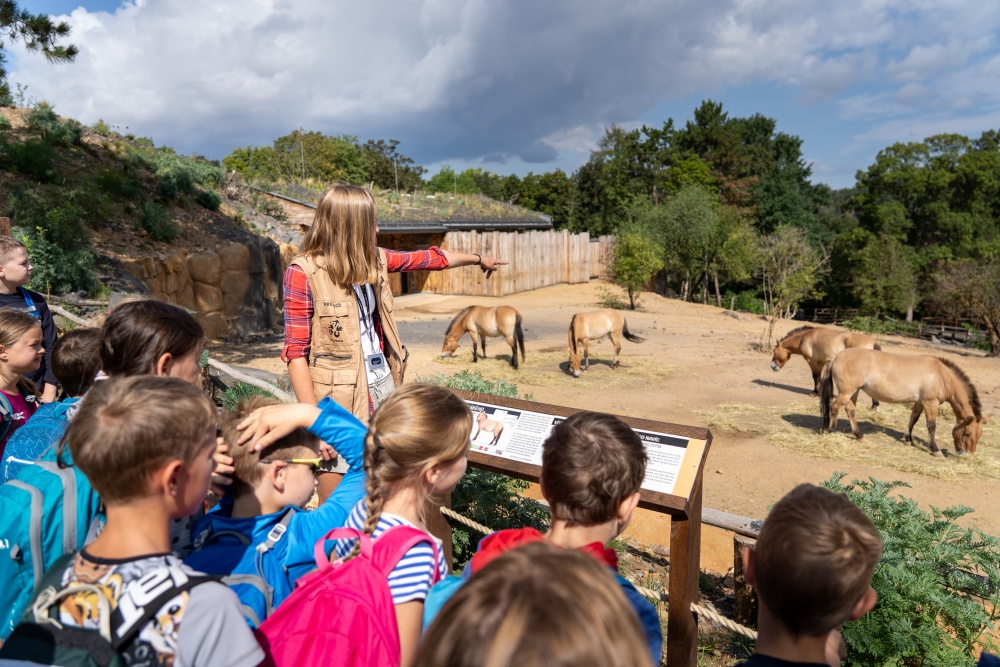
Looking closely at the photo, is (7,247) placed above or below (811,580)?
above

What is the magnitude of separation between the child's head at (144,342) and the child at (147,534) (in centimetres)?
64

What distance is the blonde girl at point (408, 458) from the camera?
5.99 ft

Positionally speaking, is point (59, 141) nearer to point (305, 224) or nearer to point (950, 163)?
point (305, 224)

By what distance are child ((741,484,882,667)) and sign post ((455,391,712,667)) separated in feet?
3.03

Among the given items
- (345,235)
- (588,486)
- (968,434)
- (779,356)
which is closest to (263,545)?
(588,486)

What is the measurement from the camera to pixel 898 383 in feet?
30.6

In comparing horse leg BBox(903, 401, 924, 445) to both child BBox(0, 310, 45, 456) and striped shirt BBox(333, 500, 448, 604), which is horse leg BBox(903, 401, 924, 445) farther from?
child BBox(0, 310, 45, 456)

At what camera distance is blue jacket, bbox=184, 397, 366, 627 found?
1.65m

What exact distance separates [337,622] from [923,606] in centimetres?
272

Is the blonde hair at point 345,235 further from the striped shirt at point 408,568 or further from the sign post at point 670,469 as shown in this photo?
the striped shirt at point 408,568

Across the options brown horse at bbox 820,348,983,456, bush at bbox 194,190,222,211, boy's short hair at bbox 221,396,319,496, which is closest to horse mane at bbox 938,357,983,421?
brown horse at bbox 820,348,983,456

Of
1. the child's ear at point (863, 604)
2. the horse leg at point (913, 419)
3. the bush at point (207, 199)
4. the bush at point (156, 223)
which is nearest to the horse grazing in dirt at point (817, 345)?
the horse leg at point (913, 419)

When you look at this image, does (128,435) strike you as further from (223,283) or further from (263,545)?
(223,283)

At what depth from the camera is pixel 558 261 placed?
33000mm
